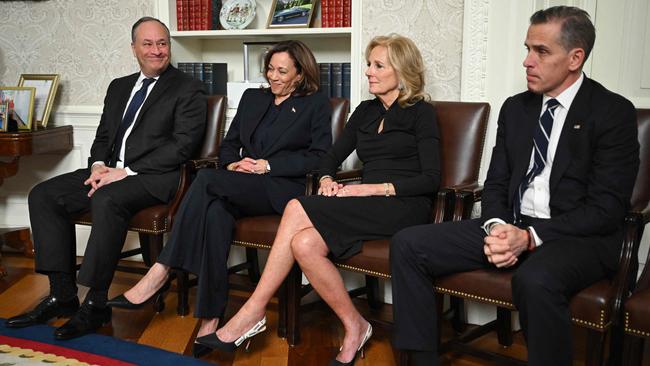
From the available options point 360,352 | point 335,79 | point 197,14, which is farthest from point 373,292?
point 197,14

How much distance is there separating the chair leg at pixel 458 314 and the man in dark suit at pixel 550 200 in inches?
26.9

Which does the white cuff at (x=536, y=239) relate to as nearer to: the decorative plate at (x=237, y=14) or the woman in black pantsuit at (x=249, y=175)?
the woman in black pantsuit at (x=249, y=175)

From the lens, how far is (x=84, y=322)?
286 centimetres

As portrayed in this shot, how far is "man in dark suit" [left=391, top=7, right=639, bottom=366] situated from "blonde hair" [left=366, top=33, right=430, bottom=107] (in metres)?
0.54

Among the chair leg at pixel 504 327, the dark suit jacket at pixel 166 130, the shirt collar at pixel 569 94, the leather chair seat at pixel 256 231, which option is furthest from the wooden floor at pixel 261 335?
the shirt collar at pixel 569 94

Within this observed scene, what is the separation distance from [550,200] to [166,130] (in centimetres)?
187

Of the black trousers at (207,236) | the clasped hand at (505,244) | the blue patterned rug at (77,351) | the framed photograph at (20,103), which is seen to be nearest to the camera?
the clasped hand at (505,244)

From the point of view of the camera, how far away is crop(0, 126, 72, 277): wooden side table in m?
3.55

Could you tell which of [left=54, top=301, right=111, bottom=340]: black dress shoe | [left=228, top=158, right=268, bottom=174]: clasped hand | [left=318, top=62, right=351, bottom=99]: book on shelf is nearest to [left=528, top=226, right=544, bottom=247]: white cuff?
[left=228, top=158, right=268, bottom=174]: clasped hand

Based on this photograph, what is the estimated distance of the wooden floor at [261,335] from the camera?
8.77 ft

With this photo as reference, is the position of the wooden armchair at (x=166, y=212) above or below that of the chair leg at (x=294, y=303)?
above

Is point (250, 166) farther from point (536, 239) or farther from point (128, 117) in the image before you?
point (536, 239)

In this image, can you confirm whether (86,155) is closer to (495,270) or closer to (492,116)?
(492,116)

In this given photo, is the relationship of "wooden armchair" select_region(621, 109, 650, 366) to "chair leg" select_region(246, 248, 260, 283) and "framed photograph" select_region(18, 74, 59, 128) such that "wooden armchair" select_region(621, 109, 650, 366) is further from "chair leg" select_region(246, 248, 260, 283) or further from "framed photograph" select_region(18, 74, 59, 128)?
"framed photograph" select_region(18, 74, 59, 128)
